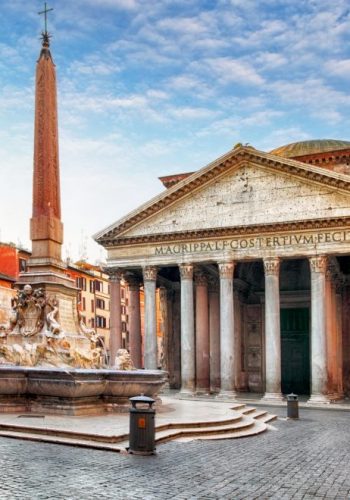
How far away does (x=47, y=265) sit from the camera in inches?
603

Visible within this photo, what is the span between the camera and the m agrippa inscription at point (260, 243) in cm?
3027

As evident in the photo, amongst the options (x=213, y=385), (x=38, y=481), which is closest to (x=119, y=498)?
(x=38, y=481)

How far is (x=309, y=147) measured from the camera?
4438cm

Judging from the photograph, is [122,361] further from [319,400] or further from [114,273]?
[114,273]

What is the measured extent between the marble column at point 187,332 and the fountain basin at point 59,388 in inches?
707

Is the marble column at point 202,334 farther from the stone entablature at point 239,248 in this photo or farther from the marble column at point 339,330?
the marble column at point 339,330

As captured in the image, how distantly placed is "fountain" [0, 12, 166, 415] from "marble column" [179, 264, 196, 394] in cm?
1674

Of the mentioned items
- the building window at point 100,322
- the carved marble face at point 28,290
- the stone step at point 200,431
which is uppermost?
the carved marble face at point 28,290

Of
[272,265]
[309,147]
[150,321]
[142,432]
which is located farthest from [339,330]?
[142,432]

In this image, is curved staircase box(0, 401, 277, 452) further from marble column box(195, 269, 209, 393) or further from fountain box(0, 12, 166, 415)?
marble column box(195, 269, 209, 393)

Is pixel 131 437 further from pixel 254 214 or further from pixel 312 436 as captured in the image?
pixel 254 214

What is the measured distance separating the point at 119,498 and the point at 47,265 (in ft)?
26.8

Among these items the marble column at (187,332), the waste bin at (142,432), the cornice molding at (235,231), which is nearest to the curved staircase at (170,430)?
the waste bin at (142,432)

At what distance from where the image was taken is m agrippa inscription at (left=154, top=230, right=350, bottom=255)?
30.3 metres
